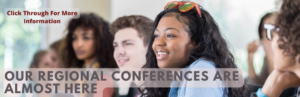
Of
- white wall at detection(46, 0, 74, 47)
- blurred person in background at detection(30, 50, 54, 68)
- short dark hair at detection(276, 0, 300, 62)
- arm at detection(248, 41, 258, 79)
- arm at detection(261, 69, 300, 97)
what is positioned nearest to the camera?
short dark hair at detection(276, 0, 300, 62)

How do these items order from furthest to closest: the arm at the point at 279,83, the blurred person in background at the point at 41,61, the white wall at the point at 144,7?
the white wall at the point at 144,7 → the blurred person in background at the point at 41,61 → the arm at the point at 279,83

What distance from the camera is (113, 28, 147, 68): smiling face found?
1.35m

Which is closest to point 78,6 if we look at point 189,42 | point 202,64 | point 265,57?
point 265,57

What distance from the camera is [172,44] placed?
0.95 m

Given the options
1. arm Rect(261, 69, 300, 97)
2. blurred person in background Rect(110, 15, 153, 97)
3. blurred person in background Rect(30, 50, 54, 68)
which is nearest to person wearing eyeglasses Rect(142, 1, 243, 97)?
arm Rect(261, 69, 300, 97)

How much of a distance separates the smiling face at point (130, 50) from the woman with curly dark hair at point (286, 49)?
1.97 feet

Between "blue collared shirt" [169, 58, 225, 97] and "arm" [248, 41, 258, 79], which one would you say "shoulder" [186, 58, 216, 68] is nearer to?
"blue collared shirt" [169, 58, 225, 97]

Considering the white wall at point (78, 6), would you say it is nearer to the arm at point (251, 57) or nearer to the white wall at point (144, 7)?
the white wall at point (144, 7)

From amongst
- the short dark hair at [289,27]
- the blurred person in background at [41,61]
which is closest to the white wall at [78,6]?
the blurred person in background at [41,61]

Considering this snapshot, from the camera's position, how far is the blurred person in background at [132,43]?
1.35 m

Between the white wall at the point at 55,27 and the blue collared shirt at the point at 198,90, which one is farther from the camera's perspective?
the white wall at the point at 55,27

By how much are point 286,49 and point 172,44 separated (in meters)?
0.36

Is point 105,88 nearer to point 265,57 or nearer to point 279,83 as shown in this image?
point 279,83

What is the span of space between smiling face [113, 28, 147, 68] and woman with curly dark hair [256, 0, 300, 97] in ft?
1.97
